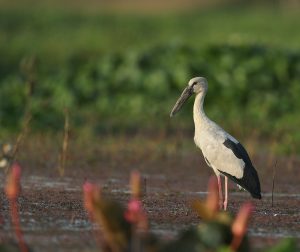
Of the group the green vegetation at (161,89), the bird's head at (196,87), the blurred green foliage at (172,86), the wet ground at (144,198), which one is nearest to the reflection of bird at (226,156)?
the wet ground at (144,198)

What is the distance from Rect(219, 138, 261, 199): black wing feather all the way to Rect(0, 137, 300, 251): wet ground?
17 cm

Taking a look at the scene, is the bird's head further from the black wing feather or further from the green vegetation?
the green vegetation

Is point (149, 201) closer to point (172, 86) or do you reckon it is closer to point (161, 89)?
point (161, 89)

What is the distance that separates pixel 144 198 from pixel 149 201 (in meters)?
0.20

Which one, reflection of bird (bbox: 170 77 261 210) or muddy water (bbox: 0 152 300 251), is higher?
reflection of bird (bbox: 170 77 261 210)

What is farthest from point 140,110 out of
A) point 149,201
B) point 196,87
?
point 149,201

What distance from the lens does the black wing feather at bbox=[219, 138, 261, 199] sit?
9941 millimetres

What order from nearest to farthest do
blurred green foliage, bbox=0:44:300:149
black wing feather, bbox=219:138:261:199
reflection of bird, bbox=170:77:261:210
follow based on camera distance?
1. black wing feather, bbox=219:138:261:199
2. reflection of bird, bbox=170:77:261:210
3. blurred green foliage, bbox=0:44:300:149

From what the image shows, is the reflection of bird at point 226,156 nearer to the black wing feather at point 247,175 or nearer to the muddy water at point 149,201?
the black wing feather at point 247,175

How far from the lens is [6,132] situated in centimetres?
1548

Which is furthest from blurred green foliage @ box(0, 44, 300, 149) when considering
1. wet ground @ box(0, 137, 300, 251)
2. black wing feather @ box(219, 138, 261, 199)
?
black wing feather @ box(219, 138, 261, 199)

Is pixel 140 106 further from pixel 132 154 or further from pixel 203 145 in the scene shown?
pixel 203 145

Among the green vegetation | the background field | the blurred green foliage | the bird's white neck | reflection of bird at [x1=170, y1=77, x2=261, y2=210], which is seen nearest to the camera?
the background field

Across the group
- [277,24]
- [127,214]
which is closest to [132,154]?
[127,214]
